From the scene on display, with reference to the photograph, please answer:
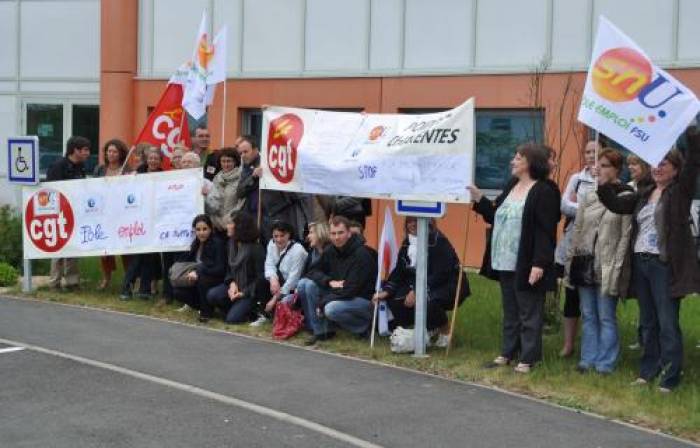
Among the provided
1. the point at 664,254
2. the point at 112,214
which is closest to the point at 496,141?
the point at 112,214

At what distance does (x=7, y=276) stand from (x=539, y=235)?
27.6 feet

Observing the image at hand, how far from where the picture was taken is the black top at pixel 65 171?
526 inches

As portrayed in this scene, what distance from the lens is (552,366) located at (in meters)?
8.77

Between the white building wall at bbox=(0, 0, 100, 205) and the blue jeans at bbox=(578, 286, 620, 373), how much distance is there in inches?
595

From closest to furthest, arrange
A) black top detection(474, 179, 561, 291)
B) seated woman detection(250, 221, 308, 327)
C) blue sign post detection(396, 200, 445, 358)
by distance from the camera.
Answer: black top detection(474, 179, 561, 291) → blue sign post detection(396, 200, 445, 358) → seated woman detection(250, 221, 308, 327)

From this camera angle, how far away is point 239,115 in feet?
61.6

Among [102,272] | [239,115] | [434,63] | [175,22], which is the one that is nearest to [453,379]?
[102,272]

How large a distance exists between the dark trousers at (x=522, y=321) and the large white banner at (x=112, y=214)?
4635 mm

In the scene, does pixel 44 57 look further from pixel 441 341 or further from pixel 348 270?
pixel 441 341

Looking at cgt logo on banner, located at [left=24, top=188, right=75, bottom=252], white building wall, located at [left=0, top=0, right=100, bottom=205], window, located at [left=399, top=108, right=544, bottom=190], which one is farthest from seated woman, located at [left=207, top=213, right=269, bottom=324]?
white building wall, located at [left=0, top=0, right=100, bottom=205]

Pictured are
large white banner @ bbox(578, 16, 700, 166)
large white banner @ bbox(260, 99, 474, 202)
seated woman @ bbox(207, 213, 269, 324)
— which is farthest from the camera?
seated woman @ bbox(207, 213, 269, 324)

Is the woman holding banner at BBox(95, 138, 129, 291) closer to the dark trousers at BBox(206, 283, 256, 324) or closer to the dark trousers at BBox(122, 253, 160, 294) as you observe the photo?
the dark trousers at BBox(122, 253, 160, 294)

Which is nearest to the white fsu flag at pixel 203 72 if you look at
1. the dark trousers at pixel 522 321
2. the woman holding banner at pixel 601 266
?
the dark trousers at pixel 522 321

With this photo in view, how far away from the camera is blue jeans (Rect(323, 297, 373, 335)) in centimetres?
996
